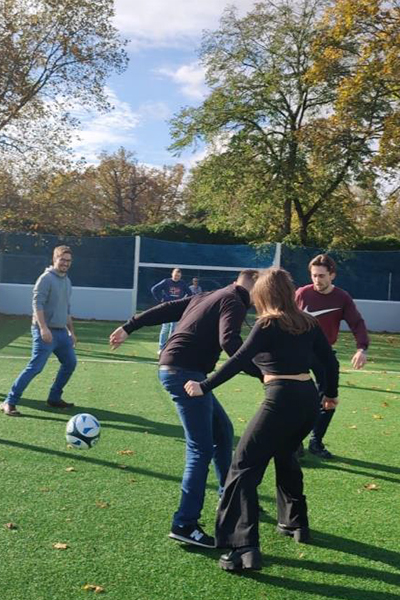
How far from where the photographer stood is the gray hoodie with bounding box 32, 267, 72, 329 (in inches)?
292

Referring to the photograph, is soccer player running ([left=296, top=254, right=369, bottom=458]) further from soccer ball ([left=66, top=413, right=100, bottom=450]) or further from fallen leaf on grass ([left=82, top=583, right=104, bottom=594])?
fallen leaf on grass ([left=82, top=583, right=104, bottom=594])

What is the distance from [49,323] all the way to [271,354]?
14.6ft

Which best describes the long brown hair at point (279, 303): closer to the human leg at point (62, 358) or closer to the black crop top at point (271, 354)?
the black crop top at point (271, 354)

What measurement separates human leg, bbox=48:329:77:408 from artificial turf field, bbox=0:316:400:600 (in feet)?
0.80

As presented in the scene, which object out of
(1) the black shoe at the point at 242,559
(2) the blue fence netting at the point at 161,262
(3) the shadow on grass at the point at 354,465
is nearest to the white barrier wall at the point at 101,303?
(2) the blue fence netting at the point at 161,262

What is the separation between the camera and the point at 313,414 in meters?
3.90

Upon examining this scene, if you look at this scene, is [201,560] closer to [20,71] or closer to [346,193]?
[20,71]

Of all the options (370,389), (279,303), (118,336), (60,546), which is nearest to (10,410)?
(118,336)

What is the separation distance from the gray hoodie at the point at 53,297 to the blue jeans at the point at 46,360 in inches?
6.4

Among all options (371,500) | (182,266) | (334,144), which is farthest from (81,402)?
(334,144)

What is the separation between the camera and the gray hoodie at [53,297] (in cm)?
743

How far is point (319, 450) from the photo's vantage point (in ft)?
21.1

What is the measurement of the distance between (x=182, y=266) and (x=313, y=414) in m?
19.1

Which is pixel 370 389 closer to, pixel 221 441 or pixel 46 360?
pixel 46 360
